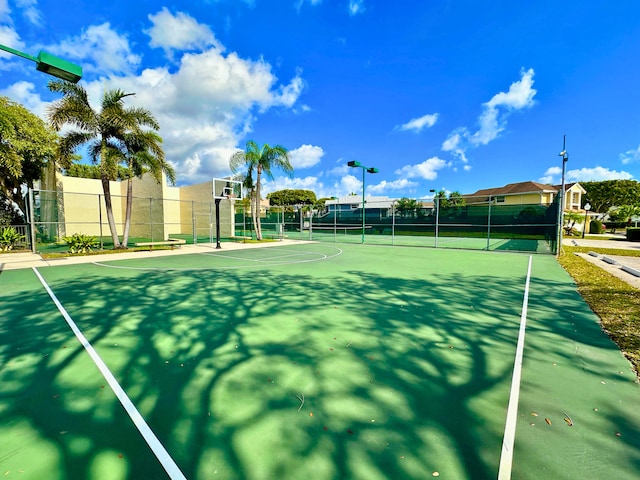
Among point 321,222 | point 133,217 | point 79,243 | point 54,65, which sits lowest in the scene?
point 79,243

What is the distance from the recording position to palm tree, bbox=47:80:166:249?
12820mm

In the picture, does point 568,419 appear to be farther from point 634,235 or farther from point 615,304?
point 634,235

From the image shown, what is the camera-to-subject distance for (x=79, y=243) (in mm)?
13031

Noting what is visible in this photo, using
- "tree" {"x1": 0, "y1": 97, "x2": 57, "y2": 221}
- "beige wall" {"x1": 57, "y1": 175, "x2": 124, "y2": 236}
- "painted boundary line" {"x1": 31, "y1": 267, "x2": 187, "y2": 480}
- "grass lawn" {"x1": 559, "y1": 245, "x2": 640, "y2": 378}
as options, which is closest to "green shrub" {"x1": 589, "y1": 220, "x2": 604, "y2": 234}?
"grass lawn" {"x1": 559, "y1": 245, "x2": 640, "y2": 378}

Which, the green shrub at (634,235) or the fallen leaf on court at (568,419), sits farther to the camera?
the green shrub at (634,235)

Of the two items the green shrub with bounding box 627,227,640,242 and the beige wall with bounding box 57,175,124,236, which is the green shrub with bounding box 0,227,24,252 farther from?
the green shrub with bounding box 627,227,640,242

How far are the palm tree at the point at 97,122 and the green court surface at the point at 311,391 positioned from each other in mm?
10153

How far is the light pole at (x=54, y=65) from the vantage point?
4.77 metres

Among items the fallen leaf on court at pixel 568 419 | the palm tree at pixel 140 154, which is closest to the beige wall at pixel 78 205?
the palm tree at pixel 140 154

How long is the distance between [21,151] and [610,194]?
239 feet

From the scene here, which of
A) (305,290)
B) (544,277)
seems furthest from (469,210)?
(305,290)

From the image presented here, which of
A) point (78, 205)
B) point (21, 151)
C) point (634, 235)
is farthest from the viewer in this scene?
point (634, 235)

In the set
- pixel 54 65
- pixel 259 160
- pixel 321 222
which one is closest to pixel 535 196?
pixel 321 222

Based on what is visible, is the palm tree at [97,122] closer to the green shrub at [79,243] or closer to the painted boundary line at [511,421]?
the green shrub at [79,243]
